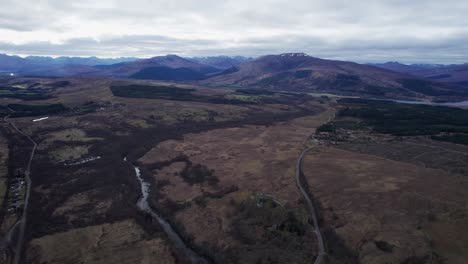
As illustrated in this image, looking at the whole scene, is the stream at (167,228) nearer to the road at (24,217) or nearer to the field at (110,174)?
the field at (110,174)

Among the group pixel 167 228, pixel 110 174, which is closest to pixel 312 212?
pixel 167 228

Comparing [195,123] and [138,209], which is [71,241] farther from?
[195,123]

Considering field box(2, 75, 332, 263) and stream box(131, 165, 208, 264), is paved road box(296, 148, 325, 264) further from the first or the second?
stream box(131, 165, 208, 264)

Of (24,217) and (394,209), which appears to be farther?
(24,217)

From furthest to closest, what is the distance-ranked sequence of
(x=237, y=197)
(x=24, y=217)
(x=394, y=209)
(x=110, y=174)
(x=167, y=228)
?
(x=110, y=174) → (x=237, y=197) → (x=24, y=217) → (x=394, y=209) → (x=167, y=228)

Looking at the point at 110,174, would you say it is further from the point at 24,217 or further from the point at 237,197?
the point at 237,197

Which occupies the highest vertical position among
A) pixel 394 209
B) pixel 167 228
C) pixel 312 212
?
pixel 394 209

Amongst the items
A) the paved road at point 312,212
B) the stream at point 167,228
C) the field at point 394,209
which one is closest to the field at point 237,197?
the paved road at point 312,212

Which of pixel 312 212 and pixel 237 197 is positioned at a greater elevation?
pixel 312 212

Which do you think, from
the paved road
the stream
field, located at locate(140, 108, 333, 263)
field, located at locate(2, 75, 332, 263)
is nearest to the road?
field, located at locate(2, 75, 332, 263)
